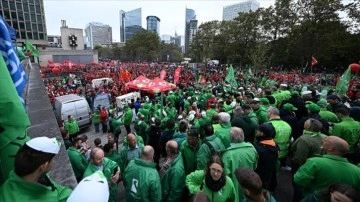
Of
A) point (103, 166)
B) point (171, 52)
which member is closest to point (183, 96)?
point (103, 166)

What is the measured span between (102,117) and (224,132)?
356 inches

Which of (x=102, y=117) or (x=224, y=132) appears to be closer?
(x=224, y=132)

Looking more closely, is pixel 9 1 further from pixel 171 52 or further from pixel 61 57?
pixel 171 52

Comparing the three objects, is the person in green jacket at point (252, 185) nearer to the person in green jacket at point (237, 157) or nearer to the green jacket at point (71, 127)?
the person in green jacket at point (237, 157)

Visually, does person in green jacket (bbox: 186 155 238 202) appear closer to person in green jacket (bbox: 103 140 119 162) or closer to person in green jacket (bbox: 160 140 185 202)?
person in green jacket (bbox: 160 140 185 202)

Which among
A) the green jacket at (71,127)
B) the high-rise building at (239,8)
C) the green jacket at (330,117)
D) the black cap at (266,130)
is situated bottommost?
the green jacket at (71,127)

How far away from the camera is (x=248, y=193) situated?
2.31 m

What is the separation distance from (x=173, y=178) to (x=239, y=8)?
152m

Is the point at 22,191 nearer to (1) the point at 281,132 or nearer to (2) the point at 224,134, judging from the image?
(2) the point at 224,134

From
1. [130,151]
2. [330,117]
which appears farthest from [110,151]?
[330,117]

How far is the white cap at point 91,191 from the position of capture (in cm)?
145

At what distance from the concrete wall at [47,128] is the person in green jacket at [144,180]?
32.6 inches

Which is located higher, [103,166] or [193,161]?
[103,166]

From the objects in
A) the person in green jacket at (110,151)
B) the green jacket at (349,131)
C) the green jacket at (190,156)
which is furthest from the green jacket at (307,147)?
the person in green jacket at (110,151)
